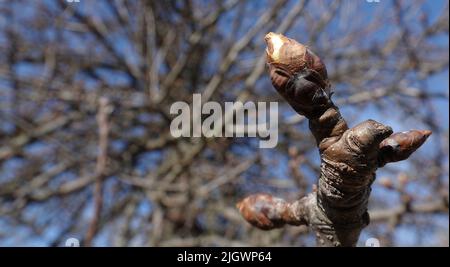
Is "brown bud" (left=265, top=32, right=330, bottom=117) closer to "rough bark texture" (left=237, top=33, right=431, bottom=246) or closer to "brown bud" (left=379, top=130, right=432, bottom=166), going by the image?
"rough bark texture" (left=237, top=33, right=431, bottom=246)

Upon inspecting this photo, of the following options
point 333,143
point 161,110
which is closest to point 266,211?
point 333,143

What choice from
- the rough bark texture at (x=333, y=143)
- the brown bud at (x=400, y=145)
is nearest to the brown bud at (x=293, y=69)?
the rough bark texture at (x=333, y=143)

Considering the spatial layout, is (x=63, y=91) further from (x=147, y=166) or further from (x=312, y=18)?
(x=312, y=18)

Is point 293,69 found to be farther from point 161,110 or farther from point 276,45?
point 161,110

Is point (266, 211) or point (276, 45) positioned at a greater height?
point (276, 45)

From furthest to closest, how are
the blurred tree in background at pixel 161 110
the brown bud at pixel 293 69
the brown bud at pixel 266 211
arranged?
the blurred tree in background at pixel 161 110, the brown bud at pixel 266 211, the brown bud at pixel 293 69

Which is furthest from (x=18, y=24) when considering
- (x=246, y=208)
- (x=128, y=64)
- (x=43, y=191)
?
(x=246, y=208)

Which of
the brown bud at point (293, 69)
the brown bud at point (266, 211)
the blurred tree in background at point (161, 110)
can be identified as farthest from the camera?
the blurred tree in background at point (161, 110)

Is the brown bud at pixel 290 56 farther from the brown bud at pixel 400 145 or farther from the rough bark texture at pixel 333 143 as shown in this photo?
the brown bud at pixel 400 145
